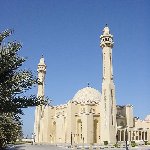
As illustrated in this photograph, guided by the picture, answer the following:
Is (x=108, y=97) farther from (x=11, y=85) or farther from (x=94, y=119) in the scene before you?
(x=11, y=85)

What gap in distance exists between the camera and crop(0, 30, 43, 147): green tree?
10.8 meters

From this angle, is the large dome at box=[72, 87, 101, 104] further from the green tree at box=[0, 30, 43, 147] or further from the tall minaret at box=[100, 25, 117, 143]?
the green tree at box=[0, 30, 43, 147]

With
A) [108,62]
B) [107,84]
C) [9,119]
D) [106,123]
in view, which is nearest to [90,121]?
[106,123]

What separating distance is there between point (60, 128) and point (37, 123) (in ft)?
30.2

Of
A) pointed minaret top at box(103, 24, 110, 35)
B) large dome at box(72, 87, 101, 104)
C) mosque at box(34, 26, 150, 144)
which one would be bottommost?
mosque at box(34, 26, 150, 144)

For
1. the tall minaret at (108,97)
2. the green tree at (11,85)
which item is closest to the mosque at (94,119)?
the tall minaret at (108,97)

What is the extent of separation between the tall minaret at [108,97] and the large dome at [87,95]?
8.00m

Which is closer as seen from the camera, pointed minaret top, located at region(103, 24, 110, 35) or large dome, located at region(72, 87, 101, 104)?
pointed minaret top, located at region(103, 24, 110, 35)

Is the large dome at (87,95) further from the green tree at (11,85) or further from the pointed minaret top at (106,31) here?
the green tree at (11,85)

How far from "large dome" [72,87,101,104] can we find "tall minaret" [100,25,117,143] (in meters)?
8.00

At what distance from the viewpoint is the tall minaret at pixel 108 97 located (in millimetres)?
51219

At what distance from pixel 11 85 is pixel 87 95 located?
174ft

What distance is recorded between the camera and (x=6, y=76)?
11266 millimetres

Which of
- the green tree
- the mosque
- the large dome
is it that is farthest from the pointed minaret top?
the green tree
